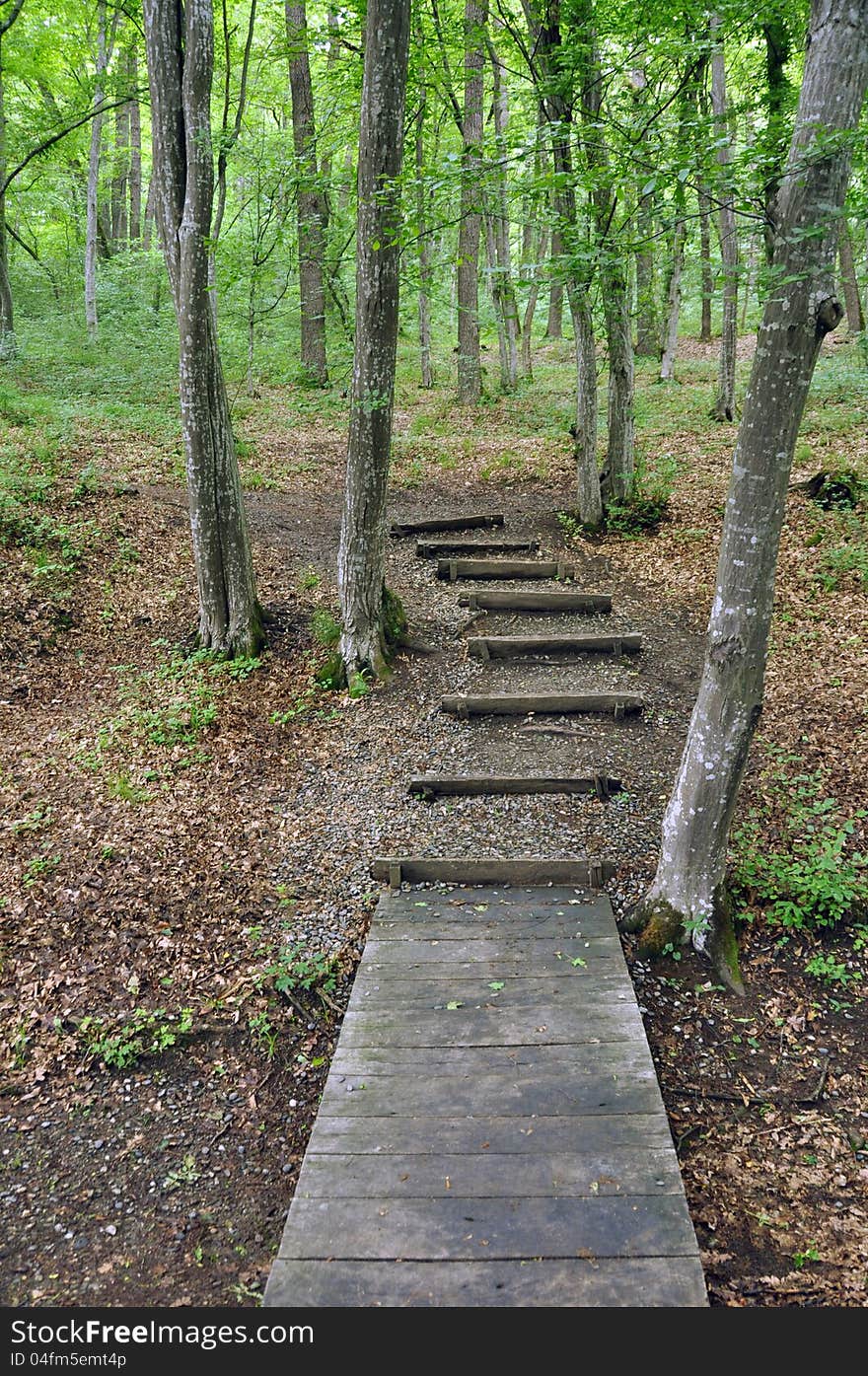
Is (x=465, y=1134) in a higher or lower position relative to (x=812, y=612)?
lower

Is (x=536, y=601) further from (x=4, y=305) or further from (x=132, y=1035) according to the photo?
(x=4, y=305)

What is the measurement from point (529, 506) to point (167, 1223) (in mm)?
11391

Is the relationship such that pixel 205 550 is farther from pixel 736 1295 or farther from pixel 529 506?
pixel 736 1295

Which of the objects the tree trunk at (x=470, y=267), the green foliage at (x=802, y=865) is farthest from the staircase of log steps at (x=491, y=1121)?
the tree trunk at (x=470, y=267)

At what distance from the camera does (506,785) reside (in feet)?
22.8

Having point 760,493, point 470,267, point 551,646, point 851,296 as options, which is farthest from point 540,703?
point 851,296

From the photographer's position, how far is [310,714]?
333 inches

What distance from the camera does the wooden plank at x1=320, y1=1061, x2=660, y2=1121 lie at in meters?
3.96

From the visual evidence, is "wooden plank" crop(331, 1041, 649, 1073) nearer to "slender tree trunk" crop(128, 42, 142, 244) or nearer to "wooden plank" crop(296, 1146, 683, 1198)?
"wooden plank" crop(296, 1146, 683, 1198)

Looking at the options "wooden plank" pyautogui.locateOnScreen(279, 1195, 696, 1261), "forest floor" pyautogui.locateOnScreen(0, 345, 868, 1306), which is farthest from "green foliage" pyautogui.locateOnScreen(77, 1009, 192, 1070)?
"wooden plank" pyautogui.locateOnScreen(279, 1195, 696, 1261)

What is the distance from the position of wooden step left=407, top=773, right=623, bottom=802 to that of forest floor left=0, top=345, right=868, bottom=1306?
0.18 metres

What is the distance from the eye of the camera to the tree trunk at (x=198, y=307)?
26.1 ft

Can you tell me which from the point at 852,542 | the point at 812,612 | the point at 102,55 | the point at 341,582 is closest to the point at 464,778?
the point at 341,582

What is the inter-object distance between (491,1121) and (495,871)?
Answer: 2154 mm
